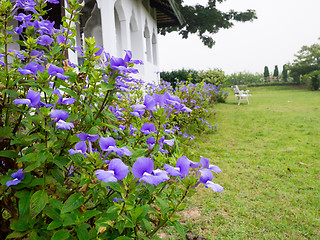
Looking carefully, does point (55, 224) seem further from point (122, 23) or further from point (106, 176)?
point (122, 23)

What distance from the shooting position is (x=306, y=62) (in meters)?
27.3

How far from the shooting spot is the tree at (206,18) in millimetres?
17203

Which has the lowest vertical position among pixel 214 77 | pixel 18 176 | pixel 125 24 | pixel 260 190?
pixel 260 190

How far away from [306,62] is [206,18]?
16.2 m

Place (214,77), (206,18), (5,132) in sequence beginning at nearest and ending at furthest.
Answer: (5,132) → (214,77) → (206,18)

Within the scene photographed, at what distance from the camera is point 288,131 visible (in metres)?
6.50

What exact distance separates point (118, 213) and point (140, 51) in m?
7.82

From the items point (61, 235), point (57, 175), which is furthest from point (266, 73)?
point (61, 235)

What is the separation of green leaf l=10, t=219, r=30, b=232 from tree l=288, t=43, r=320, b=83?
1208 inches

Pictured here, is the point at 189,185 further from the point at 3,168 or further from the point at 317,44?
the point at 317,44

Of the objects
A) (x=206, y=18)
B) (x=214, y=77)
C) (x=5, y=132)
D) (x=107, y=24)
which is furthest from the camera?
(x=206, y=18)

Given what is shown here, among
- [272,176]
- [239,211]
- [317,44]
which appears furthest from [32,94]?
[317,44]

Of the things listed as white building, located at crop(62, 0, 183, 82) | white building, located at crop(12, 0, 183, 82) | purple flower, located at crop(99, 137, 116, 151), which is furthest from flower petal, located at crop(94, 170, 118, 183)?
white building, located at crop(62, 0, 183, 82)

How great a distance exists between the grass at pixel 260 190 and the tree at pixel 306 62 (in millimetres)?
24202
